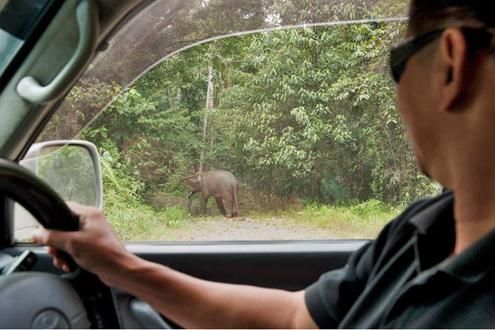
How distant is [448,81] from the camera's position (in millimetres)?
914

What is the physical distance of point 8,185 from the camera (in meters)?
1.10

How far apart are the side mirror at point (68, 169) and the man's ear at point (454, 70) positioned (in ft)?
3.62

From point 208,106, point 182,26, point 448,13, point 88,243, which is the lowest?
point 88,243

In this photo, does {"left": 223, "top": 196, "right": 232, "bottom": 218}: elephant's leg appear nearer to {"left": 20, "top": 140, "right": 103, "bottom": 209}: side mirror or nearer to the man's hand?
{"left": 20, "top": 140, "right": 103, "bottom": 209}: side mirror

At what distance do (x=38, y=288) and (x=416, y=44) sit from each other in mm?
785

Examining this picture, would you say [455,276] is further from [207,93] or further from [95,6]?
[207,93]

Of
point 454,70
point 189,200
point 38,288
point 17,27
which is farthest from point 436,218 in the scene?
point 189,200

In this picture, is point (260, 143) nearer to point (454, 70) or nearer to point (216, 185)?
point (216, 185)

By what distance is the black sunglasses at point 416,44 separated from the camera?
2.89 ft

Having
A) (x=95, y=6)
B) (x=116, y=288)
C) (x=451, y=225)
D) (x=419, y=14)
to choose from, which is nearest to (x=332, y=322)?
(x=451, y=225)

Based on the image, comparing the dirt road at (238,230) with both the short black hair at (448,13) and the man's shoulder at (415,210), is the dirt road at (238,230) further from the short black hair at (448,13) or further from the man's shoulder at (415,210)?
the short black hair at (448,13)

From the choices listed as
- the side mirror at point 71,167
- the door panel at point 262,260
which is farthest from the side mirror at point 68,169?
the door panel at point 262,260

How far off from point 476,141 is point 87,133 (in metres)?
1.22

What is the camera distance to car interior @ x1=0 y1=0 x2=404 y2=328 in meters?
1.16
